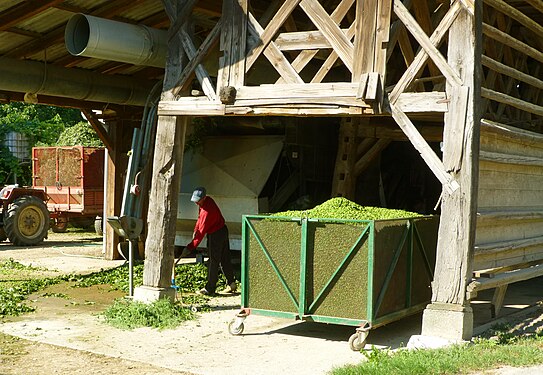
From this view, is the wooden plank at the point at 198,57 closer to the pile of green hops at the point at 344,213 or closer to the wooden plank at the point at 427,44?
the pile of green hops at the point at 344,213

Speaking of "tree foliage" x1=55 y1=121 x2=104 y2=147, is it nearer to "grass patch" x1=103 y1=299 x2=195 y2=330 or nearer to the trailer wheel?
the trailer wheel

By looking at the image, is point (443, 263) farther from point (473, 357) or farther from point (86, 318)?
point (86, 318)

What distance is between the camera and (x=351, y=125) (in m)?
12.8

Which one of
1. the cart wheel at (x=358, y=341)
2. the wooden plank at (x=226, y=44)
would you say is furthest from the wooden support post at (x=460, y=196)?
the wooden plank at (x=226, y=44)

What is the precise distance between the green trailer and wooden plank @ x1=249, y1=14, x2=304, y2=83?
170cm

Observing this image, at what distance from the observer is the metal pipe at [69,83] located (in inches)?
475

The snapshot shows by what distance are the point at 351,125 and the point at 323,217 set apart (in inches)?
155

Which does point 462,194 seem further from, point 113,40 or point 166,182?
point 113,40

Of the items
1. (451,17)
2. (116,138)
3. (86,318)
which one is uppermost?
(451,17)

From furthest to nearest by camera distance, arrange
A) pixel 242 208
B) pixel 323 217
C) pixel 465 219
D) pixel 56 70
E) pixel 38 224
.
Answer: pixel 38 224
pixel 242 208
pixel 56 70
pixel 323 217
pixel 465 219

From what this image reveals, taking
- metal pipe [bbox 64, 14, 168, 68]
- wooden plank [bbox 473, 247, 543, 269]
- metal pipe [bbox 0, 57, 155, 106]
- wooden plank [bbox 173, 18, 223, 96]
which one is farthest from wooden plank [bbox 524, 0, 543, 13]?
metal pipe [bbox 0, 57, 155, 106]

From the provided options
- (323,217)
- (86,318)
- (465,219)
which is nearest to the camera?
(465,219)

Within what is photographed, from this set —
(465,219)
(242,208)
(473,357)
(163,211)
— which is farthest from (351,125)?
(473,357)

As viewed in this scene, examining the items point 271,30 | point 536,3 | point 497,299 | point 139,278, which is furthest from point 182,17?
point 497,299
